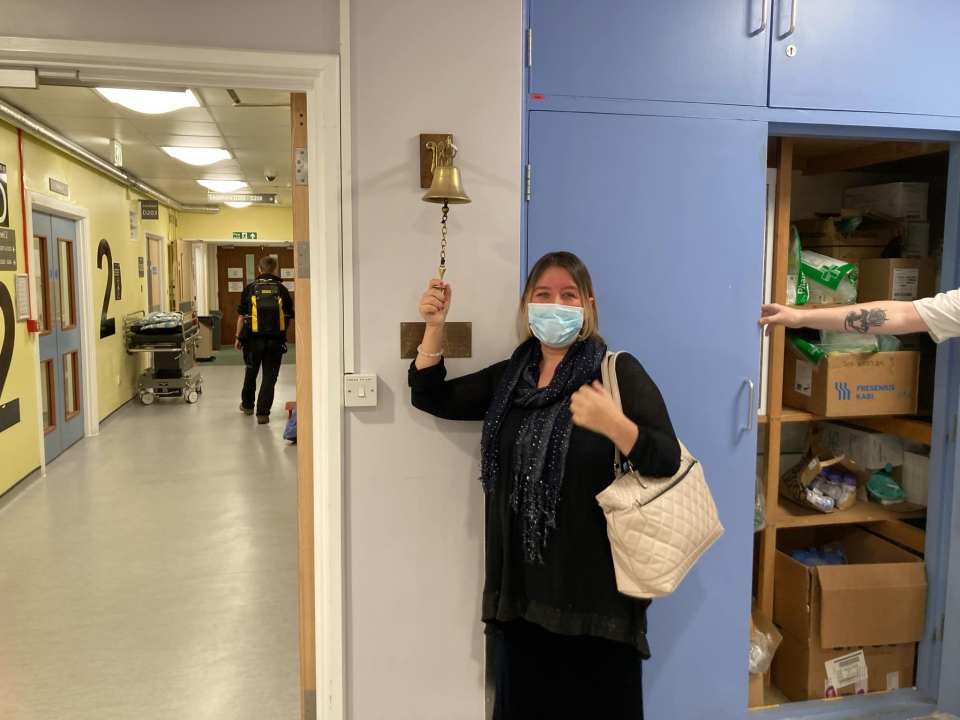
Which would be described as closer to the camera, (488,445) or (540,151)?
(488,445)

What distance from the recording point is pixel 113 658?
2.94m

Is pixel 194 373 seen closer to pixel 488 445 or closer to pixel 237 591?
pixel 237 591

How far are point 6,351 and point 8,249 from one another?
28.1 inches

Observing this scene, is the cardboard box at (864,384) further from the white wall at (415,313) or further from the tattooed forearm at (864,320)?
the white wall at (415,313)

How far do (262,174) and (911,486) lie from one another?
7669 mm

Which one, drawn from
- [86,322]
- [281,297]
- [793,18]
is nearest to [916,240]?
[793,18]

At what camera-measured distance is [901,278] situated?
2.61 meters

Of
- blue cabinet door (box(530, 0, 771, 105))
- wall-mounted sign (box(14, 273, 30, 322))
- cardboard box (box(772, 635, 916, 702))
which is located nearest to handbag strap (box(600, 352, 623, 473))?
blue cabinet door (box(530, 0, 771, 105))

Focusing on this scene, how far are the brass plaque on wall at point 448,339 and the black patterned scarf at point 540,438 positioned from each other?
30 cm

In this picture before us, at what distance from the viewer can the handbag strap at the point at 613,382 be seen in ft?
5.76

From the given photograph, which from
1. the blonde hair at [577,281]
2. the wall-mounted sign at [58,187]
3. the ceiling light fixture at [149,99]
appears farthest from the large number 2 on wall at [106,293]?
the blonde hair at [577,281]

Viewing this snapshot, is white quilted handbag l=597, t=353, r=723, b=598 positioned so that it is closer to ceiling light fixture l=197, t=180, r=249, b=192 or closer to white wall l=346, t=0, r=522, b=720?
white wall l=346, t=0, r=522, b=720

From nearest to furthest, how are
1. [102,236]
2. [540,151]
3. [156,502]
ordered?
[540,151] → [156,502] → [102,236]

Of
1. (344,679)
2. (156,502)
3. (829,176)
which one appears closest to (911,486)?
(829,176)
